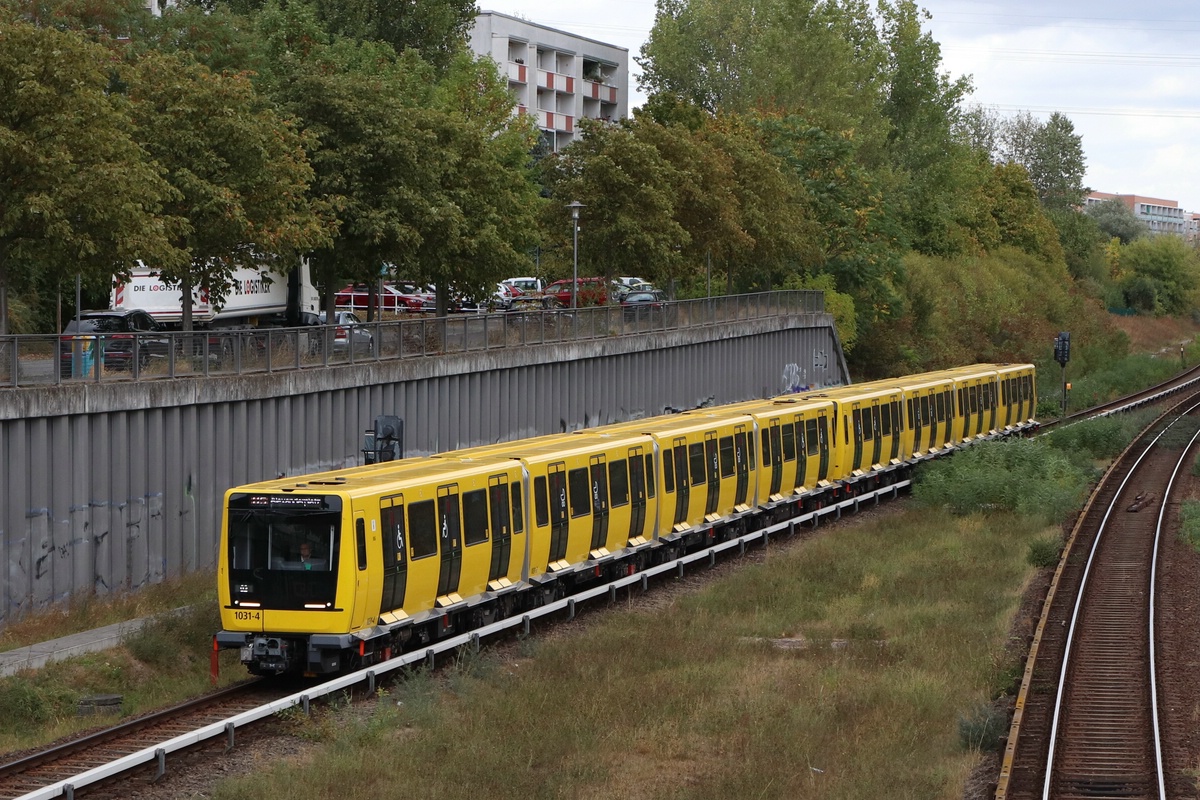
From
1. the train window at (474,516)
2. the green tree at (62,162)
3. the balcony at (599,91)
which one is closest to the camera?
the train window at (474,516)

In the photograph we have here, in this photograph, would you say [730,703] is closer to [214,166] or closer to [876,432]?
[214,166]

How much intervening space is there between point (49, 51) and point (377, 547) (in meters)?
10.4

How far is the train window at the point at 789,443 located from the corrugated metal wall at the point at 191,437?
7.97 meters

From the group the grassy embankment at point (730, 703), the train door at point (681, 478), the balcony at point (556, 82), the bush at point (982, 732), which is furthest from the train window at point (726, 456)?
the balcony at point (556, 82)

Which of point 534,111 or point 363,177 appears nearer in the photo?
point 363,177

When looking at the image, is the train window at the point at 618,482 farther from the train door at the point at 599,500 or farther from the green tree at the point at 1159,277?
the green tree at the point at 1159,277

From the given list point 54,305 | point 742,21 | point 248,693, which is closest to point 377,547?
point 248,693

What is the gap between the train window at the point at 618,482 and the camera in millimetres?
26859

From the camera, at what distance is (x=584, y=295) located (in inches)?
2367

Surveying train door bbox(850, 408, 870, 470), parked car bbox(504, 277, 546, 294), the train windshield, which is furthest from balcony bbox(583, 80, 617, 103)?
the train windshield

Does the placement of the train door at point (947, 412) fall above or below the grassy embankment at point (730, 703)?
above

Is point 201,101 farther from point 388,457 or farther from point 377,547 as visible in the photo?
point 377,547

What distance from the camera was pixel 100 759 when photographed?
16625 millimetres

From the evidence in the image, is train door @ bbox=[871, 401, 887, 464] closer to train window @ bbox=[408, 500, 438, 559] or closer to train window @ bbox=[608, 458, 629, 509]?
train window @ bbox=[608, 458, 629, 509]
